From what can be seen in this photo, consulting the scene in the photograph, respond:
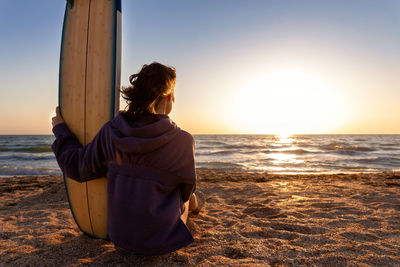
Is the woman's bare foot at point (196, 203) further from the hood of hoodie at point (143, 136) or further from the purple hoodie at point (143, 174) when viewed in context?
the hood of hoodie at point (143, 136)

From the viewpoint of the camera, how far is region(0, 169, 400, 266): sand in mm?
1862

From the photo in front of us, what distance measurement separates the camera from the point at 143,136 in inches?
60.2

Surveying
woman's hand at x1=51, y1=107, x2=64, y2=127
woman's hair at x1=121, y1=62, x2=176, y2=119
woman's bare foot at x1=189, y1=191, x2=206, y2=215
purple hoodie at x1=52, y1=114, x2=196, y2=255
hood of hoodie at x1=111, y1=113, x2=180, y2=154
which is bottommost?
woman's bare foot at x1=189, y1=191, x2=206, y2=215

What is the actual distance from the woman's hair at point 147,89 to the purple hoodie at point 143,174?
2.7 inches

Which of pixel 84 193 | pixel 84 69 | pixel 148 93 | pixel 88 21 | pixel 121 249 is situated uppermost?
pixel 88 21

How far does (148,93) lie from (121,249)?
110cm

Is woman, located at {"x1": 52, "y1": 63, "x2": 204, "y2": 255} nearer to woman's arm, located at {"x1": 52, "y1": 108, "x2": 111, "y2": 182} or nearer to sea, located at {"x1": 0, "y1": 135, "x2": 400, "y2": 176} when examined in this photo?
woman's arm, located at {"x1": 52, "y1": 108, "x2": 111, "y2": 182}

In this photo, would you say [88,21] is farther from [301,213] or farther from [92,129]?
[301,213]

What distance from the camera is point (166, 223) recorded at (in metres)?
1.64

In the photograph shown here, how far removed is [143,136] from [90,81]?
3.63ft

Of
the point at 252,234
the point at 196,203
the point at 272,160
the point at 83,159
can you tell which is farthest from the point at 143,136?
the point at 272,160

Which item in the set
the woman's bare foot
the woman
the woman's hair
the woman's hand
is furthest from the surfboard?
the woman's bare foot

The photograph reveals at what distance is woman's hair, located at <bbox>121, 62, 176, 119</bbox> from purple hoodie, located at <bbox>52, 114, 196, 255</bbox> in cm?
7

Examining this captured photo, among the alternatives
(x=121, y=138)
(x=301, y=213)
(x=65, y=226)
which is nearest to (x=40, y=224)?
(x=65, y=226)
